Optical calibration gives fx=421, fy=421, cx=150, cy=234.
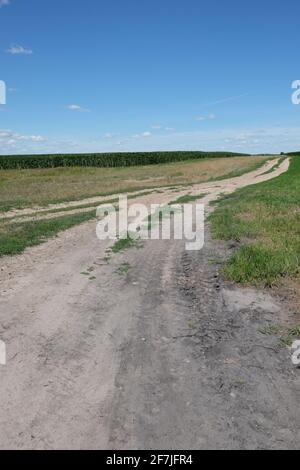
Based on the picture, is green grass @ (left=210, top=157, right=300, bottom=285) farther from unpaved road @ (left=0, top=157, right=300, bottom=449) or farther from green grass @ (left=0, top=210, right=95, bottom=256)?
green grass @ (left=0, top=210, right=95, bottom=256)

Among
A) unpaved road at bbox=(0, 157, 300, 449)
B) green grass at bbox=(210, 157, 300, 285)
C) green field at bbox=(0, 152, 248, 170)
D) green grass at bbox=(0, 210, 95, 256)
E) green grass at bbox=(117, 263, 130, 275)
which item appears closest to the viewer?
unpaved road at bbox=(0, 157, 300, 449)

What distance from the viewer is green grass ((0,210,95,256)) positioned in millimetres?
11266

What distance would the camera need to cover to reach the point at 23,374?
4.98 metres

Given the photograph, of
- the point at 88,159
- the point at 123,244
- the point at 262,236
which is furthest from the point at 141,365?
the point at 88,159

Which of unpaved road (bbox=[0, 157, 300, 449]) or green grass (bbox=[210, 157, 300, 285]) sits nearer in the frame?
unpaved road (bbox=[0, 157, 300, 449])

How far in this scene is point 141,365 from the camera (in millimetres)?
5227

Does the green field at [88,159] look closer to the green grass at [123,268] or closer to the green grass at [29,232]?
the green grass at [29,232]

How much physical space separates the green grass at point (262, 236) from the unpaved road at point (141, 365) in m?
0.69

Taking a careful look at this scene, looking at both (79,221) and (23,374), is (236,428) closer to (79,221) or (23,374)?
(23,374)

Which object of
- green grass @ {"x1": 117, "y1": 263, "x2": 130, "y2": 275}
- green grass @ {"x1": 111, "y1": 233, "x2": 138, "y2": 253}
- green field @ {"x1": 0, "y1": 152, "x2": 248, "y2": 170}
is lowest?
green grass @ {"x1": 117, "y1": 263, "x2": 130, "y2": 275}

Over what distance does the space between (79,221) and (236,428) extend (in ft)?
40.8

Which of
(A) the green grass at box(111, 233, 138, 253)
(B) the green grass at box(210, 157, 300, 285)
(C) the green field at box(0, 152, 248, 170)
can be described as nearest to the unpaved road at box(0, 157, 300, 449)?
(B) the green grass at box(210, 157, 300, 285)

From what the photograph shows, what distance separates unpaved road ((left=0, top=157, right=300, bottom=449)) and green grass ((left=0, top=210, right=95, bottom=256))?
2.48 metres

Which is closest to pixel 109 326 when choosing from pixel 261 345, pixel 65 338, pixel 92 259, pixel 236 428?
pixel 65 338
